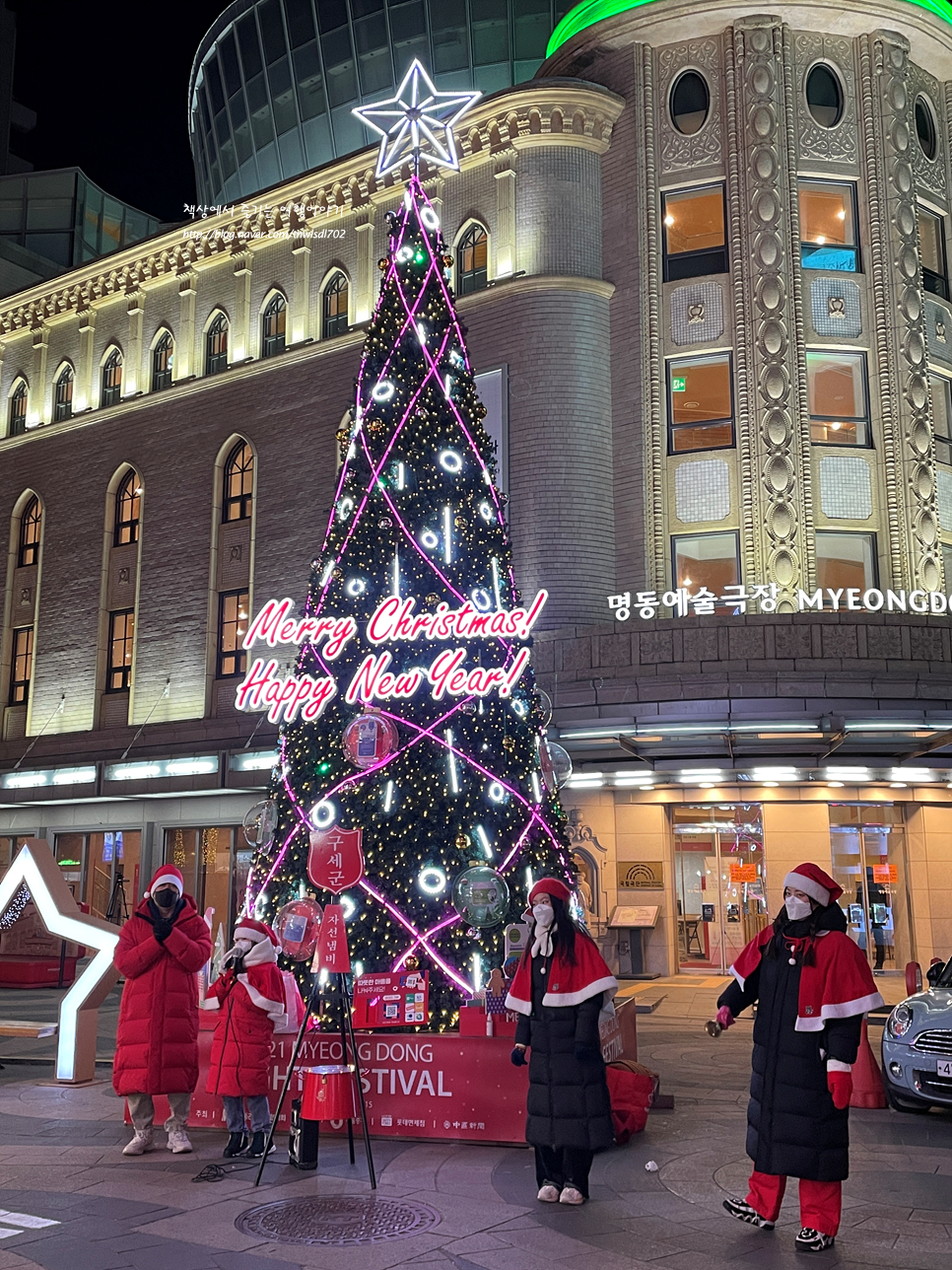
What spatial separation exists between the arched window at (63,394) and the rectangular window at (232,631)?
8.54m

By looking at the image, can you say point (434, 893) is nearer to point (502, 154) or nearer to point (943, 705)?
point (943, 705)

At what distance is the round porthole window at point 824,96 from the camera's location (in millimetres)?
24594

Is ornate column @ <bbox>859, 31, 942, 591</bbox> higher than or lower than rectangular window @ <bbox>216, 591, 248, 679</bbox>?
higher

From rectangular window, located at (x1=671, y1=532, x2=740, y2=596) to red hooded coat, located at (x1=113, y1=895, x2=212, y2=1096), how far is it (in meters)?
15.5

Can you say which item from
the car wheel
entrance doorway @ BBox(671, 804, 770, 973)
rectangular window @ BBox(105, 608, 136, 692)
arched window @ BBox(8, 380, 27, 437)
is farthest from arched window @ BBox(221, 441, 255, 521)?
the car wheel

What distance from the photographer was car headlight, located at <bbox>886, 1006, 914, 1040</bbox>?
10531mm

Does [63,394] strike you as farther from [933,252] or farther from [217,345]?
[933,252]

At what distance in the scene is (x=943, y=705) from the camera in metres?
19.4

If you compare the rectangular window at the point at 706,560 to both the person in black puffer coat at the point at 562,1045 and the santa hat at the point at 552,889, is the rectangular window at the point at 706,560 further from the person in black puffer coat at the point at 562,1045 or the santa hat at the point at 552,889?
the person in black puffer coat at the point at 562,1045

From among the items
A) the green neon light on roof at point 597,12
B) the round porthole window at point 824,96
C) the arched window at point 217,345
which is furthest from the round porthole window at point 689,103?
the arched window at point 217,345

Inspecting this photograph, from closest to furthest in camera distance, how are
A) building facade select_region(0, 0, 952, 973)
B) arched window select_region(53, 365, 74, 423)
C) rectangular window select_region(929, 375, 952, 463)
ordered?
1. building facade select_region(0, 0, 952, 973)
2. rectangular window select_region(929, 375, 952, 463)
3. arched window select_region(53, 365, 74, 423)

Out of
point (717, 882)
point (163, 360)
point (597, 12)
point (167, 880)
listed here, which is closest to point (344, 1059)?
point (167, 880)

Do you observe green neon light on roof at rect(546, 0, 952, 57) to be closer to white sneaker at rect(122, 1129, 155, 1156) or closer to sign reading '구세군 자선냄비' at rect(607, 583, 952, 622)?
sign reading '구세군 자선냄비' at rect(607, 583, 952, 622)

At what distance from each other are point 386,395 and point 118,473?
20522 mm
